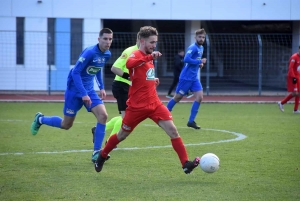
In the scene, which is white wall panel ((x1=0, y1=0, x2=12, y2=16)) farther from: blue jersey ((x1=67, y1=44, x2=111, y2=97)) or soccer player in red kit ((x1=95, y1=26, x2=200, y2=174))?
soccer player in red kit ((x1=95, y1=26, x2=200, y2=174))

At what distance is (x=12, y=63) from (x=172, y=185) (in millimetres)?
19104

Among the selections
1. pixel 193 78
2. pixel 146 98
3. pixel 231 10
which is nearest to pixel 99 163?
pixel 146 98

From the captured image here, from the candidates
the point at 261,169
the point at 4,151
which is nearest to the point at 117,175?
the point at 261,169

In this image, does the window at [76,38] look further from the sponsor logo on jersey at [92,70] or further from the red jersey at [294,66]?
the sponsor logo on jersey at [92,70]

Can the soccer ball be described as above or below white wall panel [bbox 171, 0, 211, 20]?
below

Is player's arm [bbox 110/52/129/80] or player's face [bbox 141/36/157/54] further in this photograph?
player's arm [bbox 110/52/129/80]

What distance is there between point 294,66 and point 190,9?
927 centimetres

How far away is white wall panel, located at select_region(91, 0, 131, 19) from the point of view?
25.5 m

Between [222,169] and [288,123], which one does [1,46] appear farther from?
[222,169]

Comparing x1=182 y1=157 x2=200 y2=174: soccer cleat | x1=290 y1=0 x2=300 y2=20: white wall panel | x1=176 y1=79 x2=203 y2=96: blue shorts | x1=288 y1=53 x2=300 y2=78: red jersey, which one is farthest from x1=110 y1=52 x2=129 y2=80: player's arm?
x1=290 y1=0 x2=300 y2=20: white wall panel

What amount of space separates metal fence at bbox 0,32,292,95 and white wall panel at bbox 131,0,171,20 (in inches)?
52.3

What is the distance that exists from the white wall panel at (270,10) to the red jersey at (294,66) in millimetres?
9004

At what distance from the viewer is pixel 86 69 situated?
8.91 meters

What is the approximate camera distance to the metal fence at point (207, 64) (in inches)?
982
